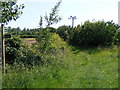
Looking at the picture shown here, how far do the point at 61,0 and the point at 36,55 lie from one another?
2.71 metres

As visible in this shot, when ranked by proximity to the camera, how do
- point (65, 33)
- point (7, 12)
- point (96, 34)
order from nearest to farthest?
point (7, 12) → point (96, 34) → point (65, 33)

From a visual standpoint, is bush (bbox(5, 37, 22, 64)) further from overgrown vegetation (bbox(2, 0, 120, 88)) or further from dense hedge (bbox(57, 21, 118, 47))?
dense hedge (bbox(57, 21, 118, 47))

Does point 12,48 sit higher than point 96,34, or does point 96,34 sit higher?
point 96,34

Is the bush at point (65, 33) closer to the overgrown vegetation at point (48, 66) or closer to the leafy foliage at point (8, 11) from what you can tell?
the overgrown vegetation at point (48, 66)

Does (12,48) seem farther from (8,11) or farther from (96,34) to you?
(96,34)

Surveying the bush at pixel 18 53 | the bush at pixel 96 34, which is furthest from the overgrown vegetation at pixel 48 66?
the bush at pixel 96 34

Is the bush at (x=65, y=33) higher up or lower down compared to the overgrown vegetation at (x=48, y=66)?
higher up

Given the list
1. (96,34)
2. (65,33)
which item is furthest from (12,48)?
(65,33)

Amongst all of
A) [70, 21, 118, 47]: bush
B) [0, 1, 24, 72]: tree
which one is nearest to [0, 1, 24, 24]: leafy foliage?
[0, 1, 24, 72]: tree

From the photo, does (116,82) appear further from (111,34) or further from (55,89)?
(111,34)

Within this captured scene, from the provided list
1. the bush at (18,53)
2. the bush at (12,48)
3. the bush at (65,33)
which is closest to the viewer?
the bush at (18,53)

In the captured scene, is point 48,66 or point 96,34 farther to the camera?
point 96,34

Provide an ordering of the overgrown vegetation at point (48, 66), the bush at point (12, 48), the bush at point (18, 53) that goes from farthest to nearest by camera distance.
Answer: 1. the bush at point (12, 48)
2. the bush at point (18, 53)
3. the overgrown vegetation at point (48, 66)

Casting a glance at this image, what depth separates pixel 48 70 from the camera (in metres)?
5.79
